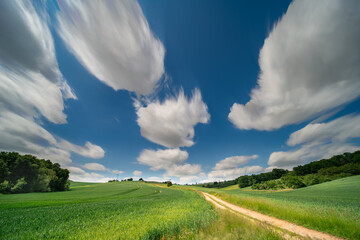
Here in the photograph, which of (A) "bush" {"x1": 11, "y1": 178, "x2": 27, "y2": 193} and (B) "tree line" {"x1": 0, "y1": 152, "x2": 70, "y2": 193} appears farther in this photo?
(A) "bush" {"x1": 11, "y1": 178, "x2": 27, "y2": 193}

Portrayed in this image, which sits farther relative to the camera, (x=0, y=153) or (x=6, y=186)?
(x=0, y=153)

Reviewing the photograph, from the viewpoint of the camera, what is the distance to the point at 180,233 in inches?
285

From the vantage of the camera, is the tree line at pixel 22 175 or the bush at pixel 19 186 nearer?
the tree line at pixel 22 175

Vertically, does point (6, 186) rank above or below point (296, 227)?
above

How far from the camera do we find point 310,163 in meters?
103

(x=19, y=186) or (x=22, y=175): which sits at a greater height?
(x=22, y=175)

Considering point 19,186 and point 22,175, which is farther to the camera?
point 22,175

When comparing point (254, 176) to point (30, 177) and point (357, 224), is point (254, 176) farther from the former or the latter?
point (30, 177)

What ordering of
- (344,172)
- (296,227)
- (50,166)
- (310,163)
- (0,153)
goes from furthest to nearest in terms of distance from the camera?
(310,163) → (344,172) → (50,166) → (0,153) → (296,227)

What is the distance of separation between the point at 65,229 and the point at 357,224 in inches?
737

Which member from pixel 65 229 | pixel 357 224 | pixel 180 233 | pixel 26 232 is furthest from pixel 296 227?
pixel 26 232

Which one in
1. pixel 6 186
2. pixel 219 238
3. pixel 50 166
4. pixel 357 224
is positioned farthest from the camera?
pixel 50 166

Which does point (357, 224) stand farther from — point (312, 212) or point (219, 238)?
point (219, 238)

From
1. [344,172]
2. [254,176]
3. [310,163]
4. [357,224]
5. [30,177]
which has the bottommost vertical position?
[357,224]
